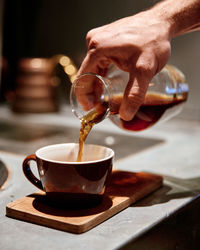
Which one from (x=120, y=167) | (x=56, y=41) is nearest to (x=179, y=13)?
(x=120, y=167)

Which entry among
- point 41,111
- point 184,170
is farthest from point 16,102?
point 184,170

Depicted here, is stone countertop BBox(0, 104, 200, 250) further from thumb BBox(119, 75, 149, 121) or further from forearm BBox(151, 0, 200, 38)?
forearm BBox(151, 0, 200, 38)

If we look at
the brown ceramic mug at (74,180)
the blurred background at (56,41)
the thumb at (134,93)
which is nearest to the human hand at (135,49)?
the thumb at (134,93)

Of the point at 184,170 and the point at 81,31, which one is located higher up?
the point at 81,31

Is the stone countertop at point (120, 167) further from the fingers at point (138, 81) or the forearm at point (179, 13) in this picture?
the forearm at point (179, 13)

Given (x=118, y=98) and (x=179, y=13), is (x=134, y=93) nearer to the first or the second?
(x=118, y=98)

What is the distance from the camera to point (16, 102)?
1.73 meters

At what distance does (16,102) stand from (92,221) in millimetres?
1223

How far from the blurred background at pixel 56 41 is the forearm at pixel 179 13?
0.83 m

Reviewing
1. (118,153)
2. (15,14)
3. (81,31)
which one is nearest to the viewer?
(118,153)

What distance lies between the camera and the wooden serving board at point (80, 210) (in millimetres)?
573

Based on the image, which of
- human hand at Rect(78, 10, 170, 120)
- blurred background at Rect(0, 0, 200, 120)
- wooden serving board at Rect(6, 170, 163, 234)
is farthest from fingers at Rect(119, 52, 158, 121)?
blurred background at Rect(0, 0, 200, 120)

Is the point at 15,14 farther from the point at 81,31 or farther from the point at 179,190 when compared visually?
the point at 179,190

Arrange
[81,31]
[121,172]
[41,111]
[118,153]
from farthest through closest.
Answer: [81,31]
[41,111]
[118,153]
[121,172]
